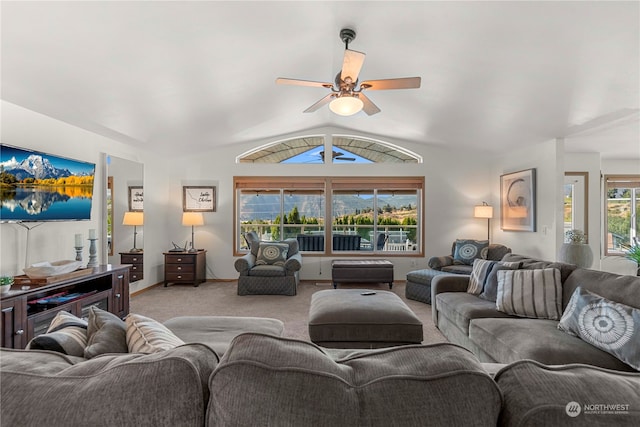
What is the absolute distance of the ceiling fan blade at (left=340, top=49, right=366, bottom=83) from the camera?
2.42m

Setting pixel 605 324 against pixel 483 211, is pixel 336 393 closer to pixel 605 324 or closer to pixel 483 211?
pixel 605 324

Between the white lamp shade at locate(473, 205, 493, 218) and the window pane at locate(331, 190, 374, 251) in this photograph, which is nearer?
the white lamp shade at locate(473, 205, 493, 218)

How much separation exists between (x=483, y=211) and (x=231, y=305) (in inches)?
175

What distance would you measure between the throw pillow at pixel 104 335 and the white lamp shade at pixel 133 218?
3.91m

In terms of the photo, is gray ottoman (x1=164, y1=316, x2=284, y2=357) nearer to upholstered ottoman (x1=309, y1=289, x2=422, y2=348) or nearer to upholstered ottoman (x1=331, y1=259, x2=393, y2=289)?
upholstered ottoman (x1=309, y1=289, x2=422, y2=348)

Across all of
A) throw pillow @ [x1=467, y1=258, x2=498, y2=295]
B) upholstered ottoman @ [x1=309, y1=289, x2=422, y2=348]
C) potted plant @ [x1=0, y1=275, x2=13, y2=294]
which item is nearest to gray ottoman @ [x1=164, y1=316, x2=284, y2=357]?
upholstered ottoman @ [x1=309, y1=289, x2=422, y2=348]

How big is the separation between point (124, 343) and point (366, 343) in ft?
6.01

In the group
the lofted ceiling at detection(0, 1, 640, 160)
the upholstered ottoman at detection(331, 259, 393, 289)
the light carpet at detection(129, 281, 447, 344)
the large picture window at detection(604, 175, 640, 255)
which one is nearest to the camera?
the lofted ceiling at detection(0, 1, 640, 160)

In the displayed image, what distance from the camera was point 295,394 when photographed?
0.62 meters

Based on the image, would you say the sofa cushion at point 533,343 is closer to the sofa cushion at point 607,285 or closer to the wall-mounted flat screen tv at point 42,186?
the sofa cushion at point 607,285

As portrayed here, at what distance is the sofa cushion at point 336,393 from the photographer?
609mm

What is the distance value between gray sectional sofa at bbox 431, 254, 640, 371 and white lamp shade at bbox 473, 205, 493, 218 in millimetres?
2669

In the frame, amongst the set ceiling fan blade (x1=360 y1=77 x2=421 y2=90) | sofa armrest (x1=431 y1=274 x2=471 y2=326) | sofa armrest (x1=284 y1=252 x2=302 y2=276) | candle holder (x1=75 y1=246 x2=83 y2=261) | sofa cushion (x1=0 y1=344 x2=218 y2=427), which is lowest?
sofa armrest (x1=284 y1=252 x2=302 y2=276)

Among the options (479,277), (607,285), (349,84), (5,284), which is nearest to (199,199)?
(5,284)
